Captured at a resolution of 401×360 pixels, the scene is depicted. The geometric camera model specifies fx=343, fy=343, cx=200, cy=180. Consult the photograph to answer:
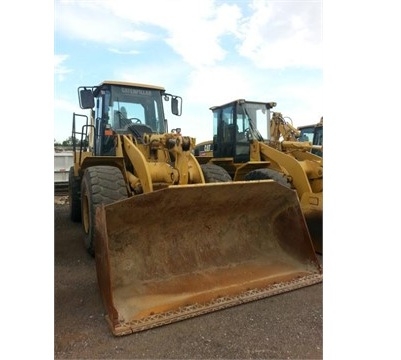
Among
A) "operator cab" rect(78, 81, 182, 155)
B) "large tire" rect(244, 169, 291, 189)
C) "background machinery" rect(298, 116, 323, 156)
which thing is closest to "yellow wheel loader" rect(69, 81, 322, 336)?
"operator cab" rect(78, 81, 182, 155)

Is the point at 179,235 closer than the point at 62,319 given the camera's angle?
No

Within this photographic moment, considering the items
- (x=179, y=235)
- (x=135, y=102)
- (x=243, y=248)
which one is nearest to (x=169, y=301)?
(x=179, y=235)

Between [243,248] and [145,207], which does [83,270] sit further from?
[243,248]

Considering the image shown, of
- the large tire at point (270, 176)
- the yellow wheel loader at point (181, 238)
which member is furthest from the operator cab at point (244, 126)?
the yellow wheel loader at point (181, 238)

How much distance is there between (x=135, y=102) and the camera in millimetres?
5367

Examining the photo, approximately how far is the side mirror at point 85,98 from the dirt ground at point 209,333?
2.67m

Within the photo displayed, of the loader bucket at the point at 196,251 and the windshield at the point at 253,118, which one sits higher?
the windshield at the point at 253,118

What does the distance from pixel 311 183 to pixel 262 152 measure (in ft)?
3.90

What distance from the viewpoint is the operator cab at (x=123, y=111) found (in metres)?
5.17

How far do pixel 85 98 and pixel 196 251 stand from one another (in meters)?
2.92

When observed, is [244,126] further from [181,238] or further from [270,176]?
[181,238]

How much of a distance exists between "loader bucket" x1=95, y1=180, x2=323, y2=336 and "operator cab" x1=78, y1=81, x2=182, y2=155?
2.03 m

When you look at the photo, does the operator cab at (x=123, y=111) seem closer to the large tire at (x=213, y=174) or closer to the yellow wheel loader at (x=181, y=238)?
the yellow wheel loader at (x=181, y=238)

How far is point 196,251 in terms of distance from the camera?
3436mm
